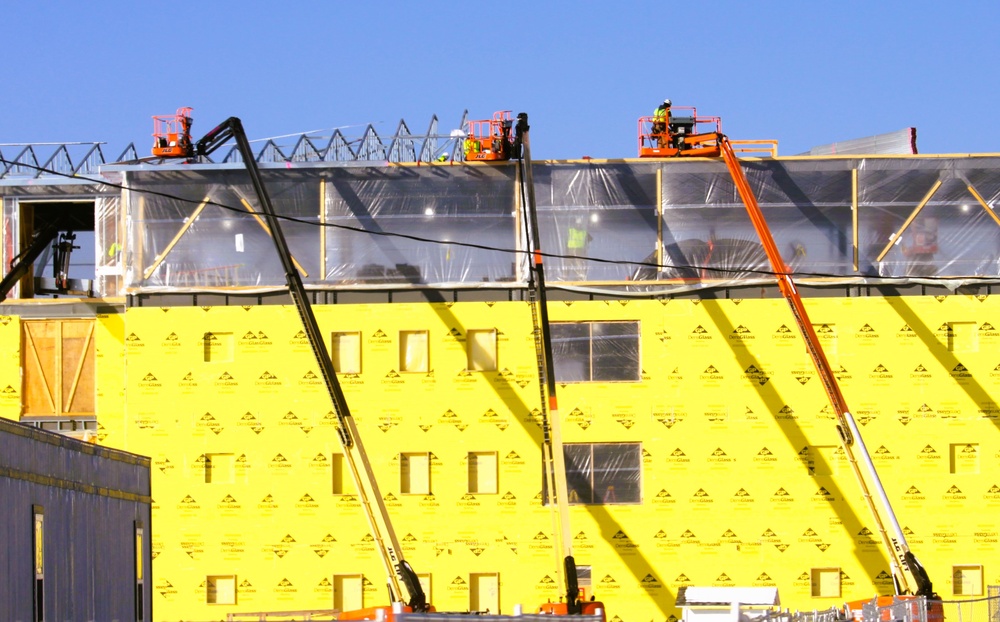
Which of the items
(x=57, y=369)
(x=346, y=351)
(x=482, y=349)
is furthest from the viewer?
(x=57, y=369)

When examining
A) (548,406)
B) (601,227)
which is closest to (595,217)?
(601,227)

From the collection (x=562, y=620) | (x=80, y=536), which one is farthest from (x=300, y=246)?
(x=562, y=620)

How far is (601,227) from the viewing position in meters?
44.9

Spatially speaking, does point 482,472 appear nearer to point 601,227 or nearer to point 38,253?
point 601,227

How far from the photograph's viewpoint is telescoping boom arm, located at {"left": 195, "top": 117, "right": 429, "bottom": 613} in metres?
40.3

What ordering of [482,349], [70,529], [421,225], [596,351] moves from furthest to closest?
1. [421,225]
2. [482,349]
3. [596,351]
4. [70,529]

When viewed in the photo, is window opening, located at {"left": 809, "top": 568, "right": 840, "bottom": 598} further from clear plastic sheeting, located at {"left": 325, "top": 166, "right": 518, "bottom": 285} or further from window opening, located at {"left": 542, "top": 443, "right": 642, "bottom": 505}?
clear plastic sheeting, located at {"left": 325, "top": 166, "right": 518, "bottom": 285}

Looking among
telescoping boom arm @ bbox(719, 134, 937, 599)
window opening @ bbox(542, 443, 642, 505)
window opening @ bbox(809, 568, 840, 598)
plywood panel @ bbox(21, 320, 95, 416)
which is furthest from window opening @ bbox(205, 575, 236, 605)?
telescoping boom arm @ bbox(719, 134, 937, 599)

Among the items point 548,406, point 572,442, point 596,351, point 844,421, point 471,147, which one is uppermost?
point 471,147

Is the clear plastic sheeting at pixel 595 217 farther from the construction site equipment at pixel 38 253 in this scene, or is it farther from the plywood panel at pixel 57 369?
the construction site equipment at pixel 38 253

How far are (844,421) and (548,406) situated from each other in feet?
27.5

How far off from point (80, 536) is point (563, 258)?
20893 millimetres

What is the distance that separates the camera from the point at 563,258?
147ft

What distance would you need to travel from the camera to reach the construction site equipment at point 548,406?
130 feet
